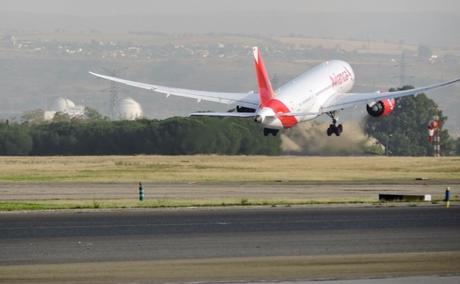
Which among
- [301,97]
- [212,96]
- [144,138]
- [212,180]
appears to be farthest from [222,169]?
[144,138]

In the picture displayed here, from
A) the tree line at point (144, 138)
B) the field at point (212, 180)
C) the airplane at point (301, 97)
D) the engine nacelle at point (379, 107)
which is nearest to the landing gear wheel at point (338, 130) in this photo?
the airplane at point (301, 97)

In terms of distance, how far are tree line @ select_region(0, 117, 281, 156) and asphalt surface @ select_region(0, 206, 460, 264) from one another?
176ft

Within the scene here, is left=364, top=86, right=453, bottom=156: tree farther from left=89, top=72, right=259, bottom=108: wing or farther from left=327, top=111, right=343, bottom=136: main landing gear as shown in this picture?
left=89, top=72, right=259, bottom=108: wing

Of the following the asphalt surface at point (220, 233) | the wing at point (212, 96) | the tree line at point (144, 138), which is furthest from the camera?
the tree line at point (144, 138)

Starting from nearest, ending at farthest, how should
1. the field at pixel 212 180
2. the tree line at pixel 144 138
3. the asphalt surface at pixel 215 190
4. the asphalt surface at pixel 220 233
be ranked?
the asphalt surface at pixel 220 233, the field at pixel 212 180, the asphalt surface at pixel 215 190, the tree line at pixel 144 138

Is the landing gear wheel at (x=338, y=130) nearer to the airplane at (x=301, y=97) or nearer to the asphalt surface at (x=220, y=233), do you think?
the airplane at (x=301, y=97)

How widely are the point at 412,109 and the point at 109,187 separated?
Answer: 282 ft

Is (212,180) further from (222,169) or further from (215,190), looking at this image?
(215,190)

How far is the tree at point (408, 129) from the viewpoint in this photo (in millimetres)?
141625

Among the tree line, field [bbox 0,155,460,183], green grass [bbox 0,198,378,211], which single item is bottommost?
green grass [bbox 0,198,378,211]

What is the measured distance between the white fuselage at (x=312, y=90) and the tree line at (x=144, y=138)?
8866mm

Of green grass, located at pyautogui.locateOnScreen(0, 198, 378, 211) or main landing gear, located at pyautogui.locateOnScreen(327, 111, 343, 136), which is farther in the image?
main landing gear, located at pyautogui.locateOnScreen(327, 111, 343, 136)

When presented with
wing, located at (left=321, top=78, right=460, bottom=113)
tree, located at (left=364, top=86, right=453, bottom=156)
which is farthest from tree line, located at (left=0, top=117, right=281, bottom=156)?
tree, located at (left=364, top=86, right=453, bottom=156)

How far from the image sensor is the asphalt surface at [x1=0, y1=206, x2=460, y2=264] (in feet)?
136
